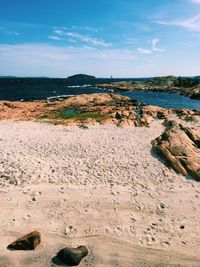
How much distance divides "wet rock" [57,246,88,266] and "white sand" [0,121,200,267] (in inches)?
12.5

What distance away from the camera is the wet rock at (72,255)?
1125 centimetres

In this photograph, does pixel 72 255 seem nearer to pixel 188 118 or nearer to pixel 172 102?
pixel 188 118

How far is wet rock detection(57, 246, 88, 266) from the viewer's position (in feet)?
36.9

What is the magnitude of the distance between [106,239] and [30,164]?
888cm

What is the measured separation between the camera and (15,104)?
48.8 m

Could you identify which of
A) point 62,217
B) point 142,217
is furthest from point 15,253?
point 142,217

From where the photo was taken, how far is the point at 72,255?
1134 centimetres

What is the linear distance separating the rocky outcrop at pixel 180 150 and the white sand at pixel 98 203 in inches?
34.4

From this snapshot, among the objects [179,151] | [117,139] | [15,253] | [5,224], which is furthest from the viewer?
[117,139]

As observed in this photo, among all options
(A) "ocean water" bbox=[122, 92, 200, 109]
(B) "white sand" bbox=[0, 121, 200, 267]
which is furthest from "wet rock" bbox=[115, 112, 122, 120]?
(A) "ocean water" bbox=[122, 92, 200, 109]

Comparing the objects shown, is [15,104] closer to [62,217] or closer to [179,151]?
[179,151]

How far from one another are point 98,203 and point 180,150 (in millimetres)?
9409

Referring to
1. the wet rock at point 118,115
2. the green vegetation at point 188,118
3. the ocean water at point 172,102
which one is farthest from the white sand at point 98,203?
the ocean water at point 172,102

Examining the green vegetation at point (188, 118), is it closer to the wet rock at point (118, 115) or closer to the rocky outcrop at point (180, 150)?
the wet rock at point (118, 115)
